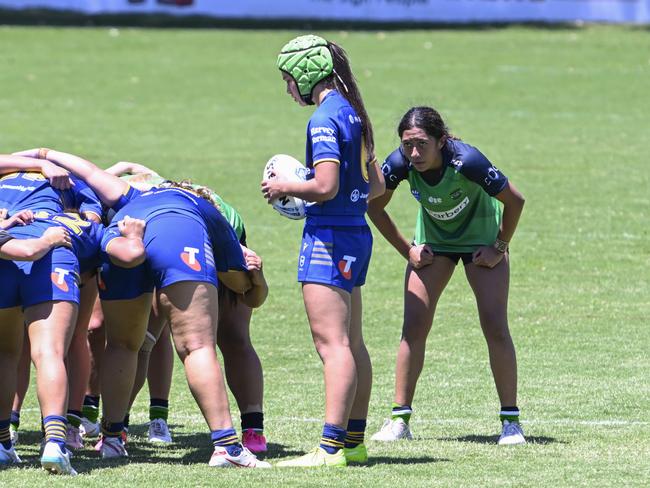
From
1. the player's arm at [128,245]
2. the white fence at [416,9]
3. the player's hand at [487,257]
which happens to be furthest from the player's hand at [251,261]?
the white fence at [416,9]

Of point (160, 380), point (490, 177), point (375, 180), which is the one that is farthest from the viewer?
point (160, 380)

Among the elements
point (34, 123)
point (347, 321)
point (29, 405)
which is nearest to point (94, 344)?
point (29, 405)

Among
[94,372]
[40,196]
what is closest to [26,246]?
[40,196]

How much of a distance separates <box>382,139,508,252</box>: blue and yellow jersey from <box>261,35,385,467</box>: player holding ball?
3.25 feet

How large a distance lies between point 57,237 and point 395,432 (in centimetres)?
232

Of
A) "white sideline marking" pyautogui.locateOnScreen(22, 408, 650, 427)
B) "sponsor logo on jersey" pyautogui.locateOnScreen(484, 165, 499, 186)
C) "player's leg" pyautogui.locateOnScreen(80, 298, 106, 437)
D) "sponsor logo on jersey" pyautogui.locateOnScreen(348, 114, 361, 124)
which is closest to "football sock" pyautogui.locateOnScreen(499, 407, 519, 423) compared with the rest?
"white sideline marking" pyautogui.locateOnScreen(22, 408, 650, 427)

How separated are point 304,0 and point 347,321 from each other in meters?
26.5

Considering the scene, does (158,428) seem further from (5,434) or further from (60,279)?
(60,279)

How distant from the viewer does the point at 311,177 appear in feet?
22.3

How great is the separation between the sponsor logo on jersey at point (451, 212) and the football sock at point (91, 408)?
2354 mm

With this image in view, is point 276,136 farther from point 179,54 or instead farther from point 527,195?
point 179,54

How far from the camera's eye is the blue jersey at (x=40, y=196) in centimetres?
719

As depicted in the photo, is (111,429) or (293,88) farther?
(111,429)

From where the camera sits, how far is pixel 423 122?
24.6ft
